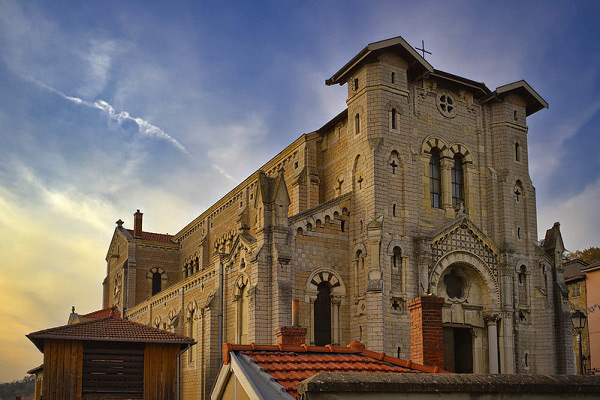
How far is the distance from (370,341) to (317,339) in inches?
96.2

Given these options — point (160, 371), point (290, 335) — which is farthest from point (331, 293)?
point (290, 335)

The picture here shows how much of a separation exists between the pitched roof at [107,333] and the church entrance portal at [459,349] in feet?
43.1

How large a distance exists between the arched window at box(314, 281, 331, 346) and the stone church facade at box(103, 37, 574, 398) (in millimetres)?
54

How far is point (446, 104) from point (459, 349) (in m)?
11.5

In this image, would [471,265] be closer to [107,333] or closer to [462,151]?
[462,151]

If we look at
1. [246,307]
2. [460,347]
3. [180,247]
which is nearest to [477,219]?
[460,347]

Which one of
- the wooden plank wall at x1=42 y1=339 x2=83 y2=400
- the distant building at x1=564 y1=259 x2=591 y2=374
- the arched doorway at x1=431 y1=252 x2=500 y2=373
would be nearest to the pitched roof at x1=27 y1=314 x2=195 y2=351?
the wooden plank wall at x1=42 y1=339 x2=83 y2=400

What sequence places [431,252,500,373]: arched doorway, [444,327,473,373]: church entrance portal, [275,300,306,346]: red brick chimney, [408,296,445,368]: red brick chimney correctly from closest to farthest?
[408,296,445,368]: red brick chimney < [275,300,306,346]: red brick chimney < [431,252,500,373]: arched doorway < [444,327,473,373]: church entrance portal

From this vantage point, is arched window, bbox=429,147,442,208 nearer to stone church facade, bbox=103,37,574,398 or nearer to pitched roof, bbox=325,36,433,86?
stone church facade, bbox=103,37,574,398

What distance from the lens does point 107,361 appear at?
24.0 m

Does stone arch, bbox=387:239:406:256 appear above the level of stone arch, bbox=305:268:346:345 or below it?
above

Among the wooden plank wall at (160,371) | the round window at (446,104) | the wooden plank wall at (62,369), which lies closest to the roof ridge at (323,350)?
the wooden plank wall at (160,371)

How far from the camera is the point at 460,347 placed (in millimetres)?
33469

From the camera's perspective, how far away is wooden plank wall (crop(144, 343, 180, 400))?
78.6 ft
